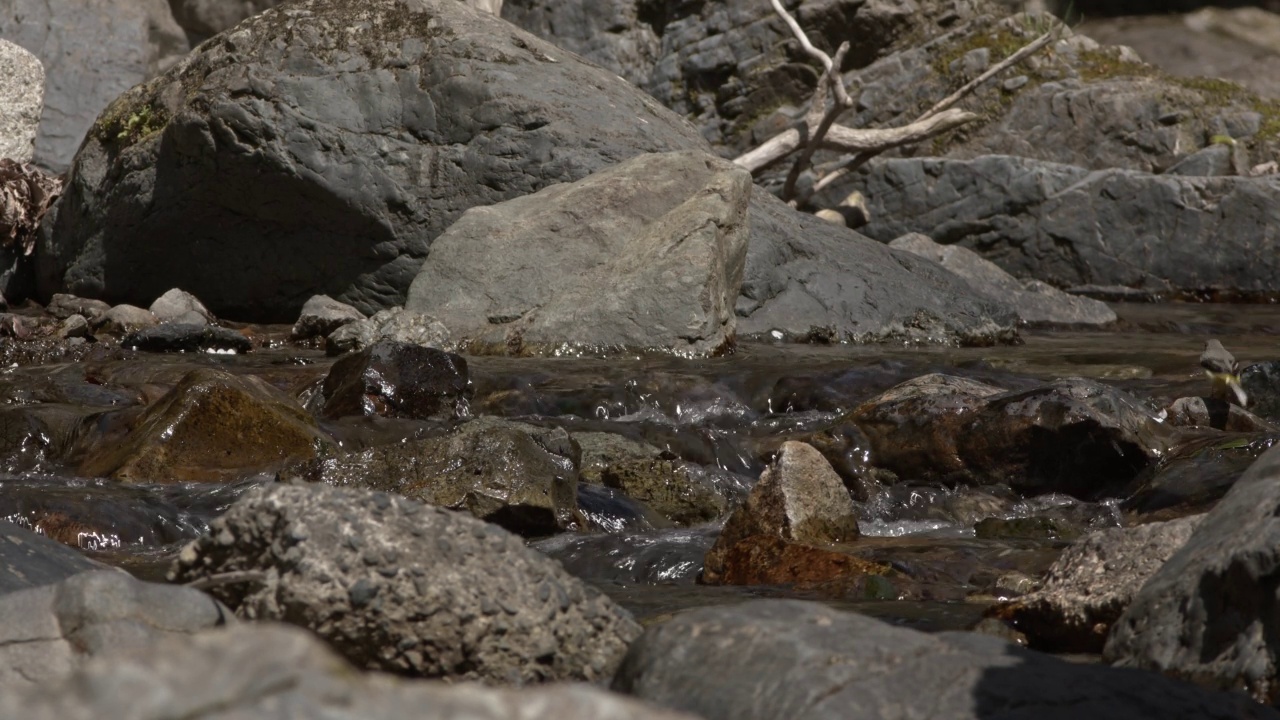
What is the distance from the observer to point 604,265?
33.7ft

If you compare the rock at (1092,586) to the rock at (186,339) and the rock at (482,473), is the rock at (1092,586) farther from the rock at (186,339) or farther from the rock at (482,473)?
the rock at (186,339)

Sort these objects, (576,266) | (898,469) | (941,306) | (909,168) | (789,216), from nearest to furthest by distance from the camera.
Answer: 1. (898,469)
2. (576,266)
3. (941,306)
4. (789,216)
5. (909,168)

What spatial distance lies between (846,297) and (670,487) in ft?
17.4

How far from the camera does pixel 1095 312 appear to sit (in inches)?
509

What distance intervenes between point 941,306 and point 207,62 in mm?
6734

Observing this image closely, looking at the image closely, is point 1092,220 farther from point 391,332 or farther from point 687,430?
point 687,430

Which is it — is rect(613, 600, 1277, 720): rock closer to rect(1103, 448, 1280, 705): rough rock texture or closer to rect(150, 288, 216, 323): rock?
rect(1103, 448, 1280, 705): rough rock texture

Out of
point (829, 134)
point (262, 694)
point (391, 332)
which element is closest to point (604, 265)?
point (391, 332)

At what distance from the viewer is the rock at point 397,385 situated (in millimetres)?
7324

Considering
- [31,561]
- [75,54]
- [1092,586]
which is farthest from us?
[75,54]

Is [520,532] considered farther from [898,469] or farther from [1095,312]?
[1095,312]

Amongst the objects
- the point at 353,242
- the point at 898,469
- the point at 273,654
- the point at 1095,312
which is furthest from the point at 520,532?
the point at 1095,312

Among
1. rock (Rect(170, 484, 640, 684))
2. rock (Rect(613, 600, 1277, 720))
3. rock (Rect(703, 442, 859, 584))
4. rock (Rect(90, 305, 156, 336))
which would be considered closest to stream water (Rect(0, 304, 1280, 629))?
rock (Rect(703, 442, 859, 584))

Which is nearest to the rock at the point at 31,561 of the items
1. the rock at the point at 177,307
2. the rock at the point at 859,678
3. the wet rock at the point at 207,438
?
the rock at the point at 859,678
